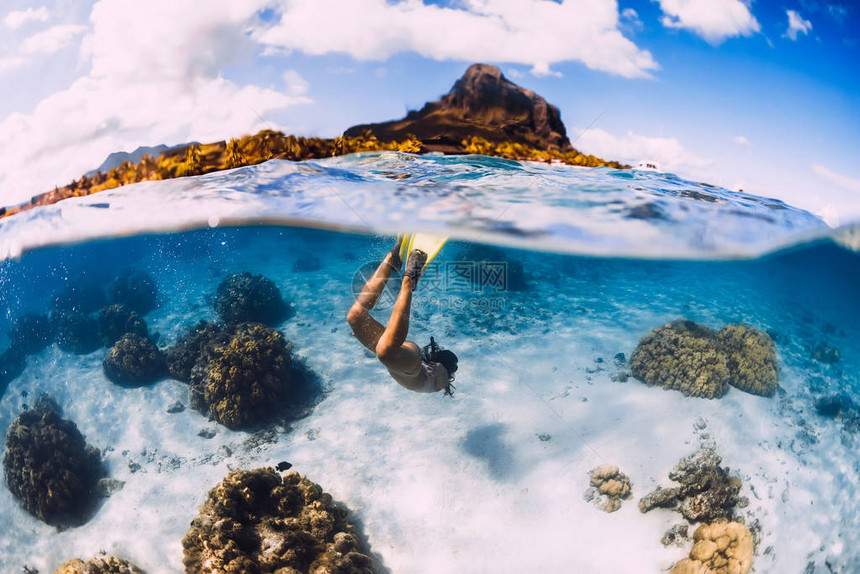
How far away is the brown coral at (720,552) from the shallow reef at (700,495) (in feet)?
1.08

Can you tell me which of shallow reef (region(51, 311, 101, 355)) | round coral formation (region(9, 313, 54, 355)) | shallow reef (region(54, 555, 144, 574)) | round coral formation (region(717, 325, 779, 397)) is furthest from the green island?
shallow reef (region(54, 555, 144, 574))

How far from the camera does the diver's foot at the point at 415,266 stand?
4.64 m

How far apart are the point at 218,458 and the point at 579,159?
1049 centimetres

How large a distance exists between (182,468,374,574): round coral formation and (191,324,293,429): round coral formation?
2.47m

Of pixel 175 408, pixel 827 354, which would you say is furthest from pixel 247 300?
pixel 827 354

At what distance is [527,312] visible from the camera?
14.1 m

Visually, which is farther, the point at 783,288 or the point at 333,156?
the point at 783,288

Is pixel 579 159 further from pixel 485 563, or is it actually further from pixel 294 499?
pixel 294 499

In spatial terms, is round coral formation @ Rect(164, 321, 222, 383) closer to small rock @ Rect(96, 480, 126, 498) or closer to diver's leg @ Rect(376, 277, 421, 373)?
small rock @ Rect(96, 480, 126, 498)

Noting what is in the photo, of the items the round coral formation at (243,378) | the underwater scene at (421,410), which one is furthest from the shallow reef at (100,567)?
the round coral formation at (243,378)

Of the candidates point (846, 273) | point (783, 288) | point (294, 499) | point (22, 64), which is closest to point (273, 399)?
point (294, 499)

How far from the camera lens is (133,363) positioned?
386 inches

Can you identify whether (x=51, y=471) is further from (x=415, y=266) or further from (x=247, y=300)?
(x=415, y=266)

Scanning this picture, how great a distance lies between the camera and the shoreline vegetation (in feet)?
24.2
